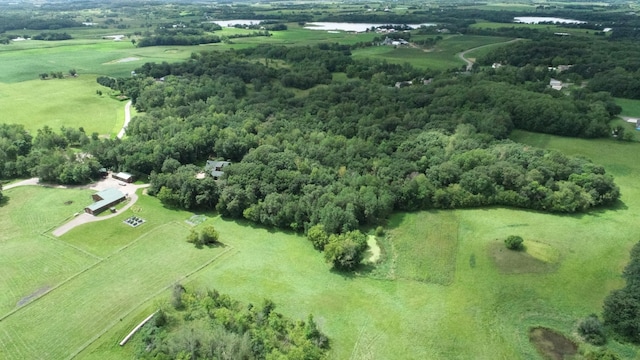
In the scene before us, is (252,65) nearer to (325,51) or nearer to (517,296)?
(325,51)

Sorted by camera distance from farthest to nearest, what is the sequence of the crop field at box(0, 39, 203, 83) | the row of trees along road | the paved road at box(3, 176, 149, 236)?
1. the crop field at box(0, 39, 203, 83)
2. the paved road at box(3, 176, 149, 236)
3. the row of trees along road

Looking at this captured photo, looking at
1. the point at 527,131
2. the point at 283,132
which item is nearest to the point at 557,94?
the point at 527,131

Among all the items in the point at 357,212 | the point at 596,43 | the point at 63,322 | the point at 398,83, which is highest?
the point at 596,43

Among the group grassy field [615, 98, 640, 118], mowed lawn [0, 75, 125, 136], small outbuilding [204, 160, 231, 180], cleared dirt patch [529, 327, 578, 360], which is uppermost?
grassy field [615, 98, 640, 118]

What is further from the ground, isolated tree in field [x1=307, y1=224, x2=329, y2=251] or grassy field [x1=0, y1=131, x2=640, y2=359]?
isolated tree in field [x1=307, y1=224, x2=329, y2=251]

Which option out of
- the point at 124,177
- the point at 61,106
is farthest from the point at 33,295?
the point at 61,106

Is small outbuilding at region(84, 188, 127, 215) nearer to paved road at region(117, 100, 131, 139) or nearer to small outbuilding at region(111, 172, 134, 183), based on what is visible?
small outbuilding at region(111, 172, 134, 183)

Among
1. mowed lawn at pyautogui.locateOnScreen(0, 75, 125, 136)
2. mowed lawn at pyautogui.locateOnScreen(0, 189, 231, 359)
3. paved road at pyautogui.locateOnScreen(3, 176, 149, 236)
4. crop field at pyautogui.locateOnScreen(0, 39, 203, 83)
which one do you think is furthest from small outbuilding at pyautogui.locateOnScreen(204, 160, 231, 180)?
crop field at pyautogui.locateOnScreen(0, 39, 203, 83)
